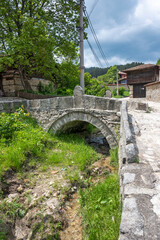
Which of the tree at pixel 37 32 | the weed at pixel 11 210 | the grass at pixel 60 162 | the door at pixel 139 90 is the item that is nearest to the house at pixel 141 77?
the door at pixel 139 90

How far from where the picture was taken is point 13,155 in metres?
4.80

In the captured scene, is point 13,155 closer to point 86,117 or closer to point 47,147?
point 47,147

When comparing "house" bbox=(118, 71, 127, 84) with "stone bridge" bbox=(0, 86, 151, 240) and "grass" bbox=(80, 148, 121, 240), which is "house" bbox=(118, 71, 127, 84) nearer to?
"stone bridge" bbox=(0, 86, 151, 240)

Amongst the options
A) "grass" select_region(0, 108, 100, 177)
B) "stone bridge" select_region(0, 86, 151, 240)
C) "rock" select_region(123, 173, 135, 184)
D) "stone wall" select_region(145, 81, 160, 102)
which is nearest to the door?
"stone wall" select_region(145, 81, 160, 102)

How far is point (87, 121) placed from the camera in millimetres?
5949

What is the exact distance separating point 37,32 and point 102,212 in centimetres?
844

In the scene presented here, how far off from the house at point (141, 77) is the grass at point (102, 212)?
1890cm

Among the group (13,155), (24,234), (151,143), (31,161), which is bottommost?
(24,234)

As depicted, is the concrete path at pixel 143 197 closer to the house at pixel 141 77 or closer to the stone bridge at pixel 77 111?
the stone bridge at pixel 77 111

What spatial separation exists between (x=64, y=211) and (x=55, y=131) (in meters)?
3.75

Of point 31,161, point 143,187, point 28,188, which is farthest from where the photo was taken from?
point 31,161

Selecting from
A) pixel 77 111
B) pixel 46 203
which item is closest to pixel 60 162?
pixel 46 203

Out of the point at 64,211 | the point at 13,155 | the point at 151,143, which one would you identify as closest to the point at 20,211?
the point at 64,211

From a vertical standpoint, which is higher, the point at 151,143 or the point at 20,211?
→ the point at 151,143
